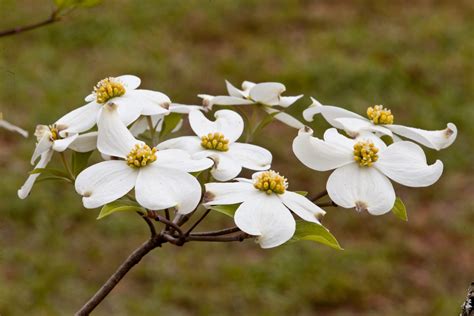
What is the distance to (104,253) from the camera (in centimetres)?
321

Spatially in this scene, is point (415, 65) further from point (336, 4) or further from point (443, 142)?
point (443, 142)

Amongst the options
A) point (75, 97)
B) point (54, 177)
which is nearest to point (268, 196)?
point (54, 177)

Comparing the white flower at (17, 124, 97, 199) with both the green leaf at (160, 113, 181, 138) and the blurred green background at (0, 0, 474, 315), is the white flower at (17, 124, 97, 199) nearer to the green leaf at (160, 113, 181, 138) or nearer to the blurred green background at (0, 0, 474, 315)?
the green leaf at (160, 113, 181, 138)

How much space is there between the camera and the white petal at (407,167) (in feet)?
2.77

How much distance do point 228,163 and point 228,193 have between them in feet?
0.18

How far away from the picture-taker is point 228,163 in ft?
2.77

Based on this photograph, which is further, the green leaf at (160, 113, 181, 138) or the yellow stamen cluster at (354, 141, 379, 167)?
the green leaf at (160, 113, 181, 138)

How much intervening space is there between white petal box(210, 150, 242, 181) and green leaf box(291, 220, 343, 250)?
0.08 m

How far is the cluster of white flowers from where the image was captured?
78cm

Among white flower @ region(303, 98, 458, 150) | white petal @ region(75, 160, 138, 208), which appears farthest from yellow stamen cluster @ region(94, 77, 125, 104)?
white flower @ region(303, 98, 458, 150)

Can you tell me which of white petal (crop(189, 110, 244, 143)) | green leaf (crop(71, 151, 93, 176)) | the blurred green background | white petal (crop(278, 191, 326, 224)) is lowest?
the blurred green background

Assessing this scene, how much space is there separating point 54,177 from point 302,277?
2312mm

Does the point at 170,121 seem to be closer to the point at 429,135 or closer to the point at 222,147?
the point at 222,147

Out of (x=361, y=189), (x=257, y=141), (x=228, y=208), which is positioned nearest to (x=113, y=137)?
(x=228, y=208)
